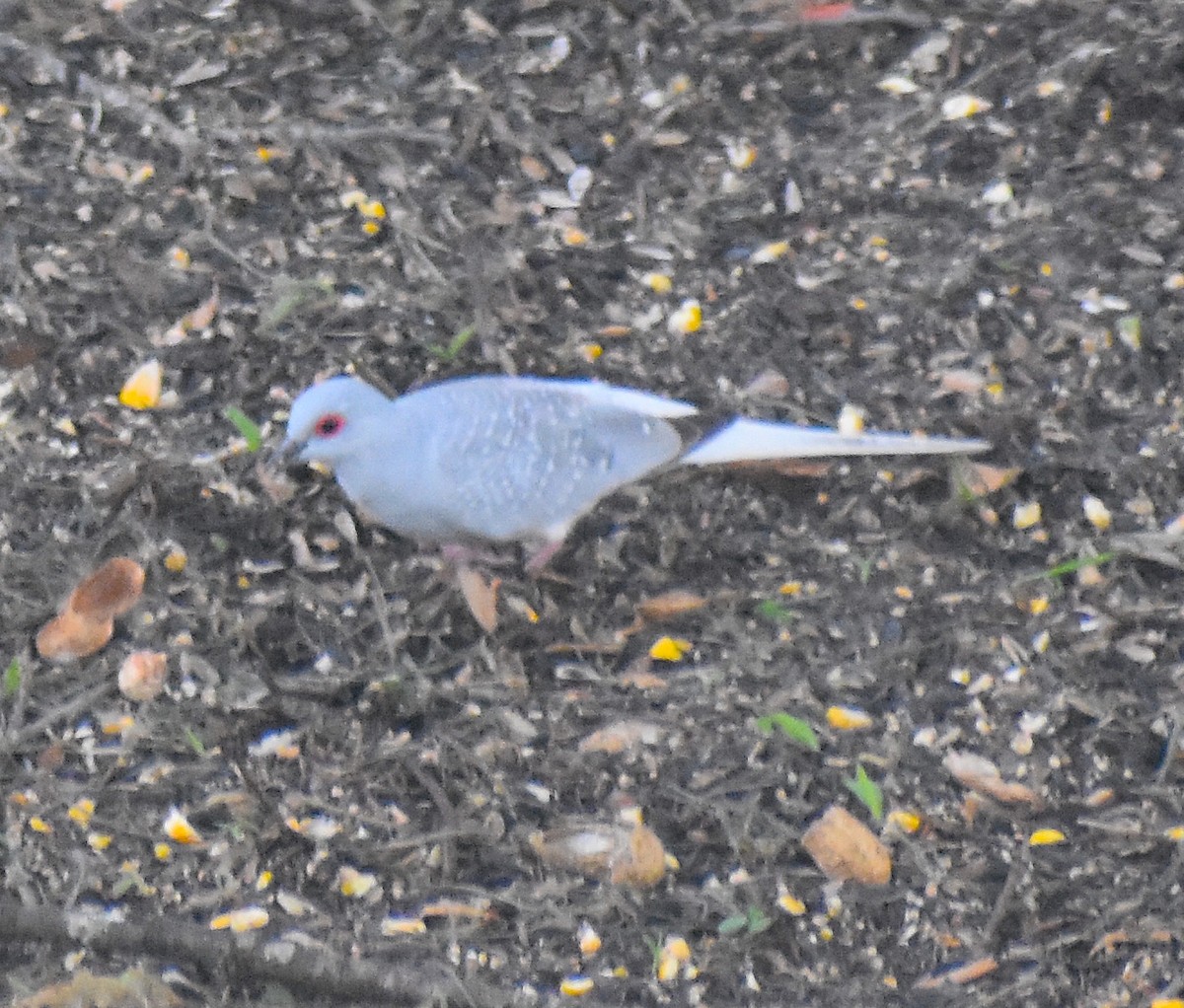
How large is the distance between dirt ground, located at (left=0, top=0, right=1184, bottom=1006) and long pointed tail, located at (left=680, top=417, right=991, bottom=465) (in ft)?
0.25

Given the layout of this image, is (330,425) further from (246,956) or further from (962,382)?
(962,382)

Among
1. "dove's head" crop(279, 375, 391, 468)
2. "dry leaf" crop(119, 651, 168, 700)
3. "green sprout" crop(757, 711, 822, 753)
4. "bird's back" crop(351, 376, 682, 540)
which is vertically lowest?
"green sprout" crop(757, 711, 822, 753)

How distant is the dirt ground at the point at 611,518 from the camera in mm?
2674

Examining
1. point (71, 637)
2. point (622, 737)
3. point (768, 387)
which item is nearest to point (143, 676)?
point (71, 637)

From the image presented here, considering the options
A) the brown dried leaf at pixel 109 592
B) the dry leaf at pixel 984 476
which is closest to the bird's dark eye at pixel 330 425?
the brown dried leaf at pixel 109 592

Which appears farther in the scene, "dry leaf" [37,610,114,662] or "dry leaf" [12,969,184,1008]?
"dry leaf" [37,610,114,662]

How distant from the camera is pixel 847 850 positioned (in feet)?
8.95

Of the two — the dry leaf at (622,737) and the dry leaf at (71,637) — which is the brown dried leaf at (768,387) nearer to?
the dry leaf at (622,737)

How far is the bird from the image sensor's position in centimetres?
289

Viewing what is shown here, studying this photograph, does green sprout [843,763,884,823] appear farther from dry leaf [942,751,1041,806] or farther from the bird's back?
the bird's back

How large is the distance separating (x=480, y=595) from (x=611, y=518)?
36 cm

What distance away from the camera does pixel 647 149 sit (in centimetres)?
372

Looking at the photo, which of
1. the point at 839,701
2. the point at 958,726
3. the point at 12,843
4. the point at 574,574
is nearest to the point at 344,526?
the point at 574,574

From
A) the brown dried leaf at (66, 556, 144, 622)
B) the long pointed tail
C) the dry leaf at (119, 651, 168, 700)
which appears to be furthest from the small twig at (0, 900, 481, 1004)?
the long pointed tail
